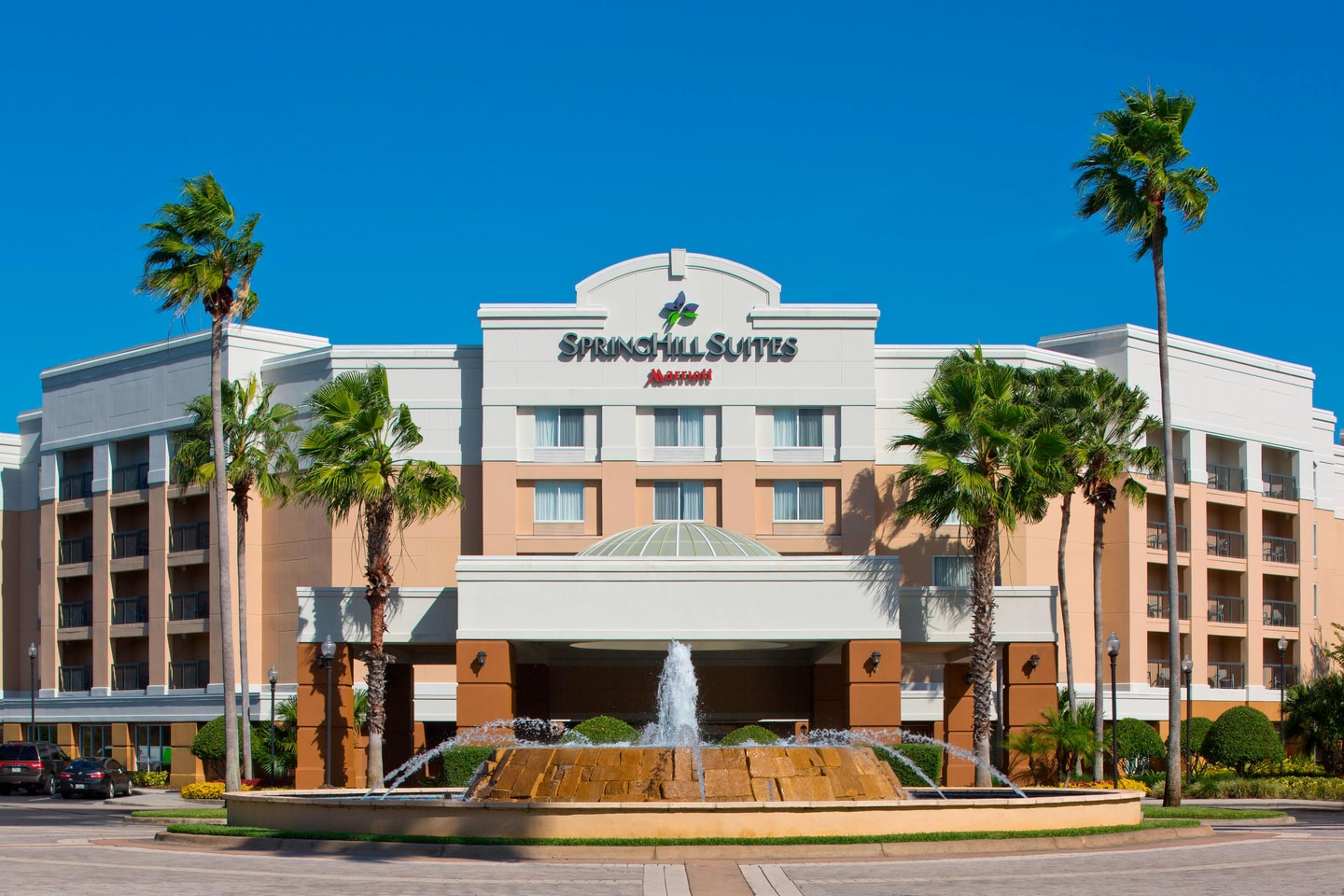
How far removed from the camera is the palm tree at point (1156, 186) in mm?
34594

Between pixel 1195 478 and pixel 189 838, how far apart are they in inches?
1702

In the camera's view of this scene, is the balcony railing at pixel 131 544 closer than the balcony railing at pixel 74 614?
Yes

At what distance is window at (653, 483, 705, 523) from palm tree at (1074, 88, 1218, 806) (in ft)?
70.2

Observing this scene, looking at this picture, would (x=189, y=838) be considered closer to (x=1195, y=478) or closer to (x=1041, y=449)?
(x=1041, y=449)

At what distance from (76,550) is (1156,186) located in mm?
46437

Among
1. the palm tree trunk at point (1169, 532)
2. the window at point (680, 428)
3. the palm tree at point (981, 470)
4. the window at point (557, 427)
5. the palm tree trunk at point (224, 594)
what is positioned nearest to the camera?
the palm tree trunk at point (1169, 532)

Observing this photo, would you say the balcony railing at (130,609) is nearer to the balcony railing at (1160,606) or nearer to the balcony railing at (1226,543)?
the balcony railing at (1160,606)

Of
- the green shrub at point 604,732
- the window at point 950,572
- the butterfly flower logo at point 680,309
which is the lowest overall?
the green shrub at point 604,732

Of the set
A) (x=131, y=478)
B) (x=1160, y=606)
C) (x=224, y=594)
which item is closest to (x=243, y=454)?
(x=224, y=594)

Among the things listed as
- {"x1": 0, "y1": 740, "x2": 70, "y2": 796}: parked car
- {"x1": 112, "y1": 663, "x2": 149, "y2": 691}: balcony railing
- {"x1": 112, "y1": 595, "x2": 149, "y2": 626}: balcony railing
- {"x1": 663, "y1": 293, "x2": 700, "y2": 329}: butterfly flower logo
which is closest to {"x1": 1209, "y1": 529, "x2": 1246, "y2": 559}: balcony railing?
{"x1": 663, "y1": 293, "x2": 700, "y2": 329}: butterfly flower logo

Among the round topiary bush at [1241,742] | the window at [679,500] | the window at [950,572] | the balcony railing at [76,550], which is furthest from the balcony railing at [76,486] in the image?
the round topiary bush at [1241,742]

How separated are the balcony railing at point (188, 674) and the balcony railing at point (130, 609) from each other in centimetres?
Result: 260

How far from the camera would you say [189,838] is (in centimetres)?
2680

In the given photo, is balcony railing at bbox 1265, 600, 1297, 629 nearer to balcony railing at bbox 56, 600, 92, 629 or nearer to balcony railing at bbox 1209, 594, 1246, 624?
balcony railing at bbox 1209, 594, 1246, 624
